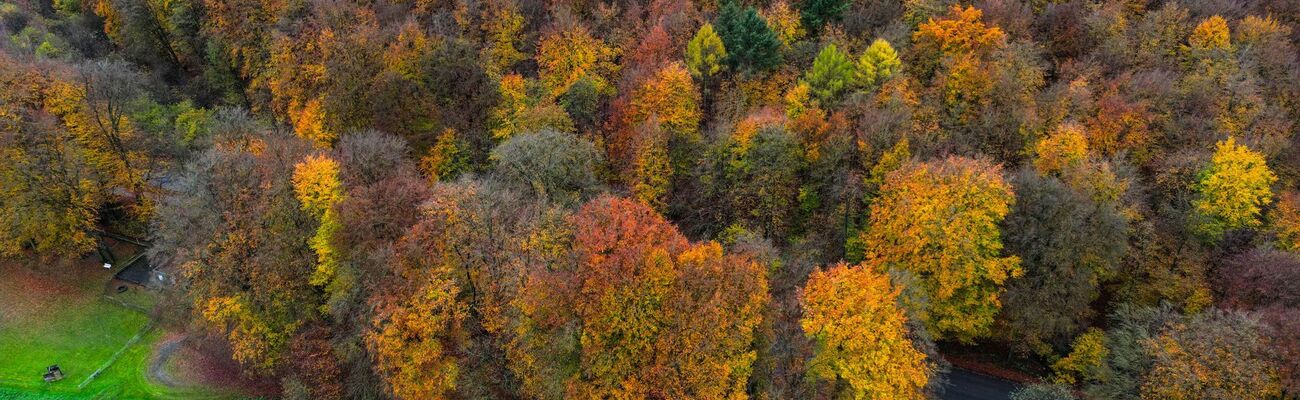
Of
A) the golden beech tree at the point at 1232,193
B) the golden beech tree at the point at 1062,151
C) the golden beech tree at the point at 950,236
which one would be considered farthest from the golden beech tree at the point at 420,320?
the golden beech tree at the point at 1232,193

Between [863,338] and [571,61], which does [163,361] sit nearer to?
[571,61]

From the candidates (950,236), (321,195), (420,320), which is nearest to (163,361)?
(321,195)

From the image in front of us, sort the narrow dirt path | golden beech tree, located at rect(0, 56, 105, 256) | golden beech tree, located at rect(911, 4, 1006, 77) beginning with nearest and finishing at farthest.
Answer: the narrow dirt path, golden beech tree, located at rect(0, 56, 105, 256), golden beech tree, located at rect(911, 4, 1006, 77)

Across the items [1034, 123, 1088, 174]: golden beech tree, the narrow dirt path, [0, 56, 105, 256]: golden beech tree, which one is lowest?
the narrow dirt path

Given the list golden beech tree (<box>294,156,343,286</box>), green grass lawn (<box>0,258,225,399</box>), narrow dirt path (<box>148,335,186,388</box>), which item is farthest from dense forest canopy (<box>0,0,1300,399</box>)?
narrow dirt path (<box>148,335,186,388</box>)

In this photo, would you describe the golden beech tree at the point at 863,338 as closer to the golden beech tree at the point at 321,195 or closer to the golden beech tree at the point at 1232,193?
the golden beech tree at the point at 1232,193

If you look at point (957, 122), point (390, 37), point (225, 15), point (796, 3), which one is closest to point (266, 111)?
point (225, 15)

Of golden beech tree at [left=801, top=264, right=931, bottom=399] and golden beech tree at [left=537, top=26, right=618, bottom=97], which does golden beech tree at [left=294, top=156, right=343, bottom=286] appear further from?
golden beech tree at [left=801, top=264, right=931, bottom=399]
